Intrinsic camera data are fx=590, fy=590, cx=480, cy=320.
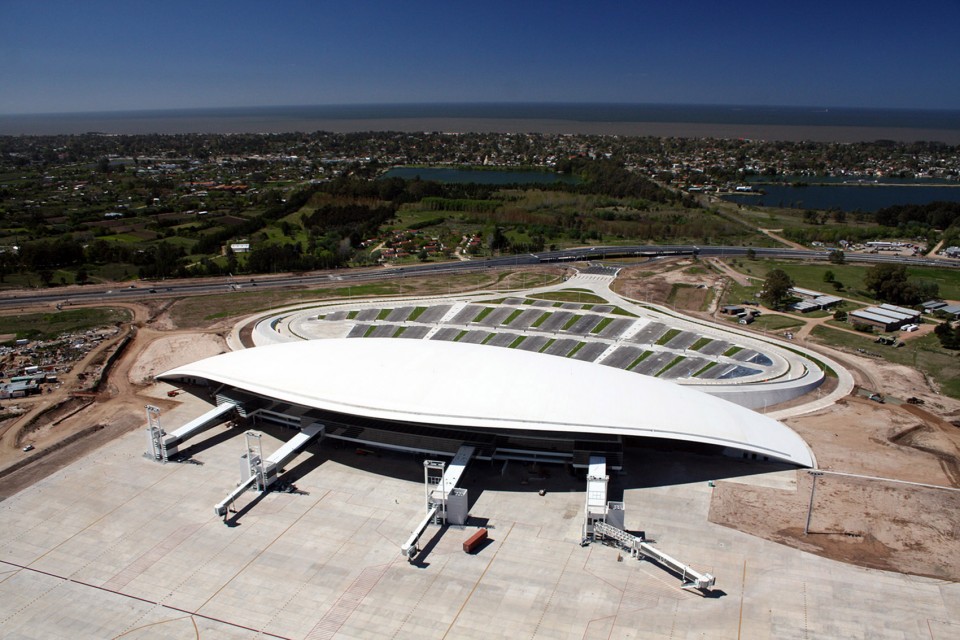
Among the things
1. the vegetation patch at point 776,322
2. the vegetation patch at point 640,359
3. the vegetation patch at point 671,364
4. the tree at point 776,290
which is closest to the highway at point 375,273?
the tree at point 776,290

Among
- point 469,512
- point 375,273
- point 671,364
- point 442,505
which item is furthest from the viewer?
point 375,273

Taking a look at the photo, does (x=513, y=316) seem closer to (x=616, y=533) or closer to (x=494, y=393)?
(x=494, y=393)

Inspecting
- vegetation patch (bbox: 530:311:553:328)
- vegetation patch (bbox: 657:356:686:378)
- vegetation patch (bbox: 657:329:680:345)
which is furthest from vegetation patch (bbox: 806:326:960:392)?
vegetation patch (bbox: 530:311:553:328)

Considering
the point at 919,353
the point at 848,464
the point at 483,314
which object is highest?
the point at 483,314

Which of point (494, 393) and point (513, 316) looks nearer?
point (494, 393)

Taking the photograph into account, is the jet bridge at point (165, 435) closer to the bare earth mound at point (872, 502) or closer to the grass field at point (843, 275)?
the bare earth mound at point (872, 502)

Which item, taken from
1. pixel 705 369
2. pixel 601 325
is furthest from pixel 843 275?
pixel 705 369

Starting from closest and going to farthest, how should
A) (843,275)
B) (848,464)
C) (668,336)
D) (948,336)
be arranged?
(848,464) < (668,336) < (948,336) < (843,275)
